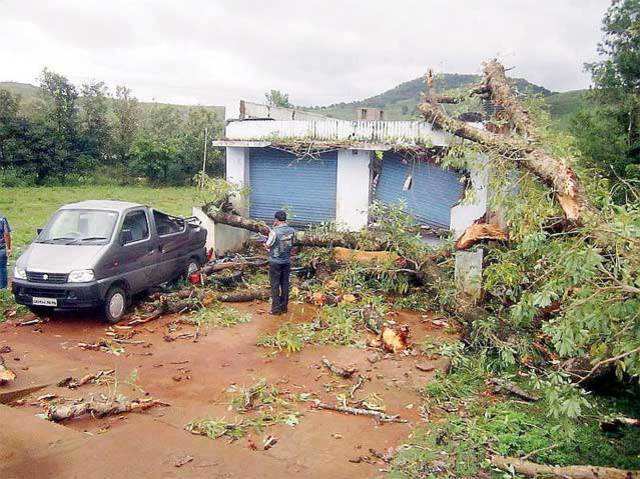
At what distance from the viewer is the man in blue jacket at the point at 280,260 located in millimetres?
9031

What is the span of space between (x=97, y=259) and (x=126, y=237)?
820 mm

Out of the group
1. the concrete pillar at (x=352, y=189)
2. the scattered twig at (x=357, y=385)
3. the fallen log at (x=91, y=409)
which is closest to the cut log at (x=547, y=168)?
the scattered twig at (x=357, y=385)

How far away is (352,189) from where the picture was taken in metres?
14.0

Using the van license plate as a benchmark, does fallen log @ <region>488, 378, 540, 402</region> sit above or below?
below

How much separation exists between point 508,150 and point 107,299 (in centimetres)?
650

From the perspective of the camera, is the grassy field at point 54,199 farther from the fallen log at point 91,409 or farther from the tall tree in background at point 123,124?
the fallen log at point 91,409

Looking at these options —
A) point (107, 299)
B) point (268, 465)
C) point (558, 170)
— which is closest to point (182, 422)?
point (268, 465)

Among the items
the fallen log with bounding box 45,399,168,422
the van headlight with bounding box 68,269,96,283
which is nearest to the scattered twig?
the fallen log with bounding box 45,399,168,422

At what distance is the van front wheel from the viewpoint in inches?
332

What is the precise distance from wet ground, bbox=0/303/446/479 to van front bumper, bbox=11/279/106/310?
0.46m

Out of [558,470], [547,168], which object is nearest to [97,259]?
[547,168]

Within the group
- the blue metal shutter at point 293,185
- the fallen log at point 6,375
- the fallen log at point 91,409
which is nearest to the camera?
the fallen log at point 91,409

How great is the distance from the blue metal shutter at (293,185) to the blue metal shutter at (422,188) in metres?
1.43

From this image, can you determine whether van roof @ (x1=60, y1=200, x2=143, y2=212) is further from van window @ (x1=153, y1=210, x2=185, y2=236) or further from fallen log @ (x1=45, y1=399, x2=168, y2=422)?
fallen log @ (x1=45, y1=399, x2=168, y2=422)
